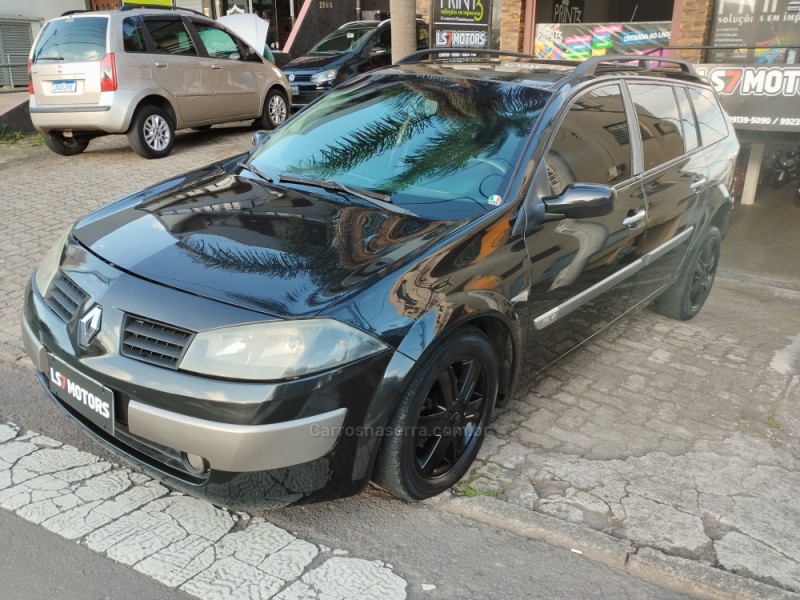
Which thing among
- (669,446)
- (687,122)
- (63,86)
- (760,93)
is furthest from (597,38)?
(669,446)

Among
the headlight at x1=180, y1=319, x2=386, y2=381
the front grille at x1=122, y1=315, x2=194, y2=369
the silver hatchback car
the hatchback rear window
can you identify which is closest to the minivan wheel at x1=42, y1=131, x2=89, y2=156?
the silver hatchback car

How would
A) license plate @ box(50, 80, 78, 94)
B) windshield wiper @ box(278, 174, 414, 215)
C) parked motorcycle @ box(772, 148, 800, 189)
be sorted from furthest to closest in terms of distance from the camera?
parked motorcycle @ box(772, 148, 800, 189) → license plate @ box(50, 80, 78, 94) → windshield wiper @ box(278, 174, 414, 215)

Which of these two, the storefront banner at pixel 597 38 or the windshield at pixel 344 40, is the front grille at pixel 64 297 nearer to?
the storefront banner at pixel 597 38

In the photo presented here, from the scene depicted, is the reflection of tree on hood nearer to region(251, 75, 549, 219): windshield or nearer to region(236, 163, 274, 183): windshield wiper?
region(251, 75, 549, 219): windshield

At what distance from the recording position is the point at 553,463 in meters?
3.45

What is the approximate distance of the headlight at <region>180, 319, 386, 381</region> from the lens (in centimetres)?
247

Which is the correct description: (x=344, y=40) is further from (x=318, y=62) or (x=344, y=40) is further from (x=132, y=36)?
(x=132, y=36)

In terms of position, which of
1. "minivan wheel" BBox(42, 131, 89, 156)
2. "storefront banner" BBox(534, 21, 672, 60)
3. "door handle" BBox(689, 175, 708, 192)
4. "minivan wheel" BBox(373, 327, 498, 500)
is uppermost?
"storefront banner" BBox(534, 21, 672, 60)

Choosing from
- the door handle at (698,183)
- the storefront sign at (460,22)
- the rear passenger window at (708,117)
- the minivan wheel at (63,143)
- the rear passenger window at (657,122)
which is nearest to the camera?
the rear passenger window at (657,122)

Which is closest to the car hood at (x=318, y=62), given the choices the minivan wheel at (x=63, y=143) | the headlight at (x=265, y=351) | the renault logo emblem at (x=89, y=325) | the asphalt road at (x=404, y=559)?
the minivan wheel at (x=63, y=143)

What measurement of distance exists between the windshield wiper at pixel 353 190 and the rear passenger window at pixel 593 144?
77 cm

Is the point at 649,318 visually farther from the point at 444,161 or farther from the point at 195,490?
the point at 195,490

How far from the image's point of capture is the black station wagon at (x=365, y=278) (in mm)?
2510

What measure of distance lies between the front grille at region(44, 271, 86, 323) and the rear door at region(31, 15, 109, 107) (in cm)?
633
